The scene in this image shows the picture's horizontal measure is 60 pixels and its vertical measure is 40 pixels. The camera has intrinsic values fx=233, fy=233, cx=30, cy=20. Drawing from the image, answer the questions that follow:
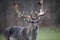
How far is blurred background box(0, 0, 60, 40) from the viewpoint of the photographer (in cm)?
285

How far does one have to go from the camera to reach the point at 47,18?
2.86 m

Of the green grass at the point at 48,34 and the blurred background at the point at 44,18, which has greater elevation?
the blurred background at the point at 44,18

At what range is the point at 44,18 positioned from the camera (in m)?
2.85

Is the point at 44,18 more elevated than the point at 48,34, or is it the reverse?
the point at 44,18

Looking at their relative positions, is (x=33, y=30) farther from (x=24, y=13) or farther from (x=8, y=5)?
(x=8, y=5)

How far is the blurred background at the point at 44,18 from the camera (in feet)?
9.36

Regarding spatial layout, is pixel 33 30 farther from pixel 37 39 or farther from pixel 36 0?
pixel 36 0

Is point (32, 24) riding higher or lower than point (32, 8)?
lower

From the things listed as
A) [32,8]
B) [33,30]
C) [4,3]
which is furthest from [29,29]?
[4,3]

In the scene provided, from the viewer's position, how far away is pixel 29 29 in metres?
2.82

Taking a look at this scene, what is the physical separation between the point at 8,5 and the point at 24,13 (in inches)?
8.9

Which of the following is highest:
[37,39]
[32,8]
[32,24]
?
[32,8]

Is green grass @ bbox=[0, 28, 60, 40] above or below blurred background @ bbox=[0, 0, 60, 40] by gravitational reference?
below

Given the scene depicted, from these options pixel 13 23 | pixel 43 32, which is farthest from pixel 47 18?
pixel 13 23
